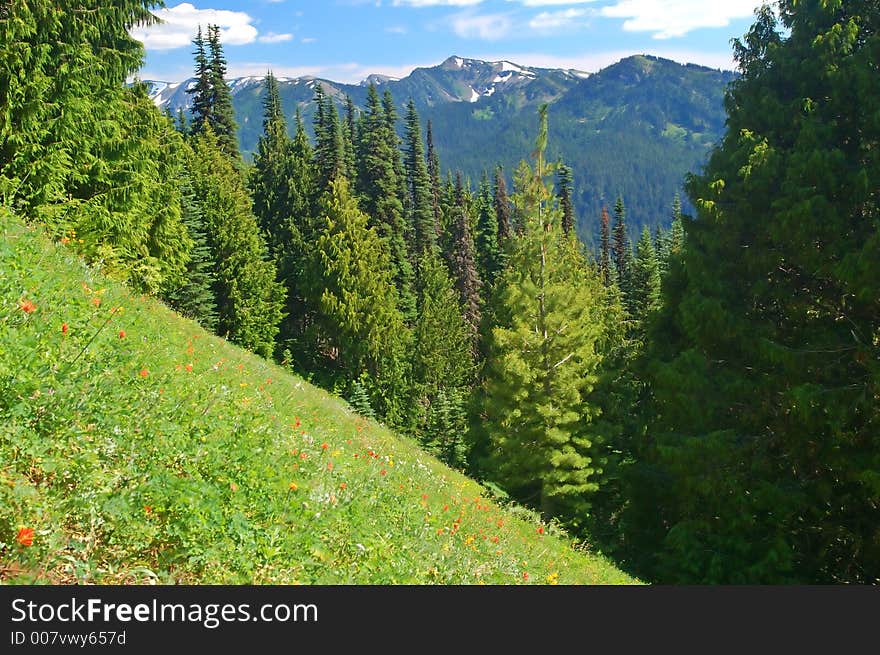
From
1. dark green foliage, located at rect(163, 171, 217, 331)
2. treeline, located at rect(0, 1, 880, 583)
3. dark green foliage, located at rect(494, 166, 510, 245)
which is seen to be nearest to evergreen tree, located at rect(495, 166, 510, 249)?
dark green foliage, located at rect(494, 166, 510, 245)

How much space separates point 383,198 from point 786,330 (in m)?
40.4

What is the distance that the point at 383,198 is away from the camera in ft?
164

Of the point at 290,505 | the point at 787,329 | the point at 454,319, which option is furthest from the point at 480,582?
the point at 454,319

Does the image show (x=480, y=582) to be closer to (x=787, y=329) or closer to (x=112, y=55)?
(x=787, y=329)

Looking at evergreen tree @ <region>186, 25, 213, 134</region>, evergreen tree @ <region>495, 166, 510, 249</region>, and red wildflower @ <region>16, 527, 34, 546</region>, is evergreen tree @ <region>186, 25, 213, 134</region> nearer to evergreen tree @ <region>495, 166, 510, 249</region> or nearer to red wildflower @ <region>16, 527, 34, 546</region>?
evergreen tree @ <region>495, 166, 510, 249</region>

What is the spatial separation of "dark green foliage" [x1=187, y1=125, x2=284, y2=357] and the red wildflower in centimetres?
3349

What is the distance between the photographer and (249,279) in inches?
1478

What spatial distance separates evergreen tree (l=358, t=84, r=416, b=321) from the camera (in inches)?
1950

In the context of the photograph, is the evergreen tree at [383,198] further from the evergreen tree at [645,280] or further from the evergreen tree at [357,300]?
the evergreen tree at [645,280]

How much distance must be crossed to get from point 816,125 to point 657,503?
→ 404 inches

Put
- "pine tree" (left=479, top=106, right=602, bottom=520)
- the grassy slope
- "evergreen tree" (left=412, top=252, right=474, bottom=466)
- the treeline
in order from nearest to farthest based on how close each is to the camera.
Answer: the grassy slope
the treeline
"pine tree" (left=479, top=106, right=602, bottom=520)
"evergreen tree" (left=412, top=252, right=474, bottom=466)

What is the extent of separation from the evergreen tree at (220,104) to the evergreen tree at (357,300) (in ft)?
49.4

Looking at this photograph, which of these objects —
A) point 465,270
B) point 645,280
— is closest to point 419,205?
point 465,270

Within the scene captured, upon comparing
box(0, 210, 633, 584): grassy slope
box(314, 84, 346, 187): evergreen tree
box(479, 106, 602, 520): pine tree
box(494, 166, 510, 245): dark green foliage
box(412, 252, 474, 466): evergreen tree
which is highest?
box(314, 84, 346, 187): evergreen tree
